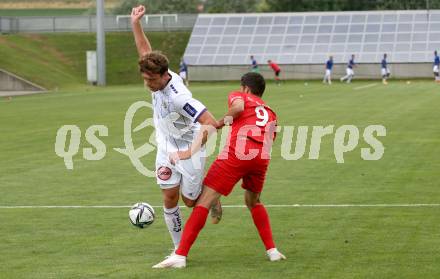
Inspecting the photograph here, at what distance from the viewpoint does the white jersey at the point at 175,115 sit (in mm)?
10109

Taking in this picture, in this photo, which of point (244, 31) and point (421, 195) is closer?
point (421, 195)

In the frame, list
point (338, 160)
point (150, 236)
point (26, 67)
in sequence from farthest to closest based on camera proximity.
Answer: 1. point (26, 67)
2. point (338, 160)
3. point (150, 236)

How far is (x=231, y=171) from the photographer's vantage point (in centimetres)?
1023

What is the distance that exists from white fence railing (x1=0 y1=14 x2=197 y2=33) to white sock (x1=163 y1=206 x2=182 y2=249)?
240 feet

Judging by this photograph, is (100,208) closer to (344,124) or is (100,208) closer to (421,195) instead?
(421,195)

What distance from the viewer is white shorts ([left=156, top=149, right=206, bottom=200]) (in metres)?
10.2

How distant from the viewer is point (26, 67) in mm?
66188

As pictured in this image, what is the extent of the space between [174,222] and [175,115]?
3.67 feet

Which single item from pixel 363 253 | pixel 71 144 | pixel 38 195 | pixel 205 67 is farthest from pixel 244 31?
pixel 363 253

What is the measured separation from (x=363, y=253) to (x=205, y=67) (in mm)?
66842

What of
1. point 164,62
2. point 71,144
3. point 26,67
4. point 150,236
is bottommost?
point 150,236

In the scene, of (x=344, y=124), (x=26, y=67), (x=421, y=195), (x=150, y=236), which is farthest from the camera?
(x=26, y=67)

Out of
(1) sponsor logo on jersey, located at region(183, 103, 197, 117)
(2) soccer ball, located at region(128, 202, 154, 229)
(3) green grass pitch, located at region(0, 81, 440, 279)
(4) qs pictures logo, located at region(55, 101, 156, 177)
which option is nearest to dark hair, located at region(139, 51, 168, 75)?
(1) sponsor logo on jersey, located at region(183, 103, 197, 117)

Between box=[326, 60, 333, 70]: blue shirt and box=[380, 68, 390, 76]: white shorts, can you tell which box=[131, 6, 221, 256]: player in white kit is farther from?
box=[380, 68, 390, 76]: white shorts
